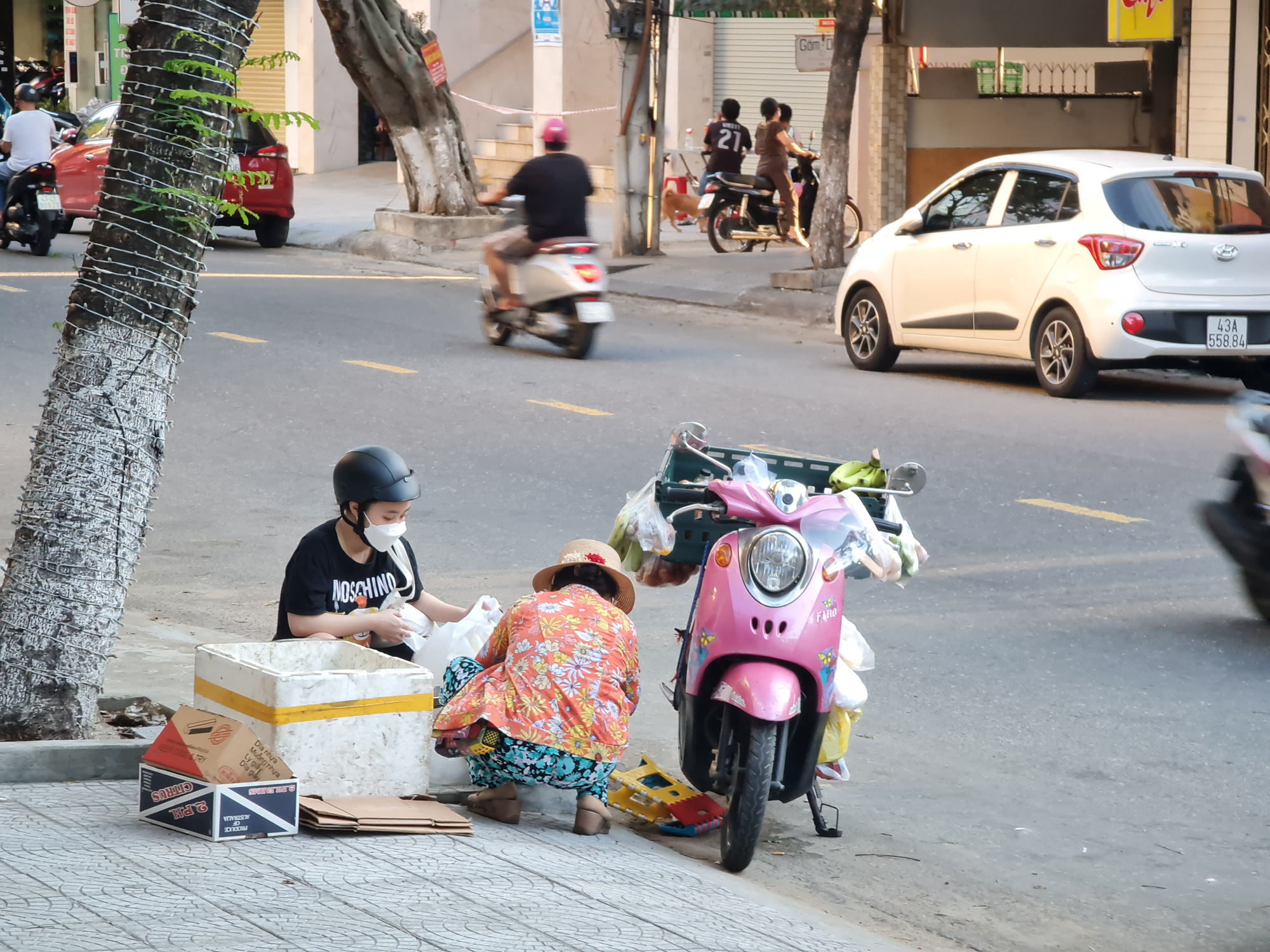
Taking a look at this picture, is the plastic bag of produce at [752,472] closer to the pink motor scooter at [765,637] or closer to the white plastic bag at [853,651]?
the pink motor scooter at [765,637]

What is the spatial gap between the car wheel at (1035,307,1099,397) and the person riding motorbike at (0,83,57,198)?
12.4m

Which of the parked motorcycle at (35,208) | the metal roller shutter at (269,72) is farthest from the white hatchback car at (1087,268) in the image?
the metal roller shutter at (269,72)

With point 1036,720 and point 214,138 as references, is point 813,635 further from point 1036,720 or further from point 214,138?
point 214,138

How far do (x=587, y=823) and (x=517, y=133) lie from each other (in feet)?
85.0

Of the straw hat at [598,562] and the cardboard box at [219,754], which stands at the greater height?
the straw hat at [598,562]

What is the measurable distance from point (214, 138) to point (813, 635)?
7.64 feet

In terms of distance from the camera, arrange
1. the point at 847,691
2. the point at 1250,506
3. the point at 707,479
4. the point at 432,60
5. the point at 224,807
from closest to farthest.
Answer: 1. the point at 224,807
2. the point at 847,691
3. the point at 707,479
4. the point at 1250,506
5. the point at 432,60

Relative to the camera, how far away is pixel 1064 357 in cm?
1284

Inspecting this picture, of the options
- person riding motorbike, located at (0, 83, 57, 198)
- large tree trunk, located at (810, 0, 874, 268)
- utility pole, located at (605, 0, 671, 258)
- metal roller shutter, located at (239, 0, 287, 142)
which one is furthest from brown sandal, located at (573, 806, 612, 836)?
metal roller shutter, located at (239, 0, 287, 142)

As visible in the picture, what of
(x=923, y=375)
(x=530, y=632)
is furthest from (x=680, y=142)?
(x=530, y=632)

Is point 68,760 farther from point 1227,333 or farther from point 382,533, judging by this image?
point 1227,333

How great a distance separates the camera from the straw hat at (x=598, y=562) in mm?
5136

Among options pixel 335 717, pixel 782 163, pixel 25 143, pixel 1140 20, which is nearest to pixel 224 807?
pixel 335 717

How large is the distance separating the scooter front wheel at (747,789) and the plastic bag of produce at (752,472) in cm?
75
